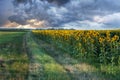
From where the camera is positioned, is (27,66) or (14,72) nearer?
(14,72)

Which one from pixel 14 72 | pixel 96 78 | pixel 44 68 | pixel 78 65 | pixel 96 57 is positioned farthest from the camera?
pixel 96 57

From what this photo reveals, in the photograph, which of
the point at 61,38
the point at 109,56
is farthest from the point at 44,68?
the point at 61,38

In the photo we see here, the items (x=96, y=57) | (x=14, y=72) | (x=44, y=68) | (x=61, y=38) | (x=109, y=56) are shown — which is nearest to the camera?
(x=14, y=72)

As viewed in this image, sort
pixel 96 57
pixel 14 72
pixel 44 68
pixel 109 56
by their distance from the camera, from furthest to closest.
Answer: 1. pixel 96 57
2. pixel 109 56
3. pixel 44 68
4. pixel 14 72

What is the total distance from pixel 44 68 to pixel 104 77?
3389 millimetres

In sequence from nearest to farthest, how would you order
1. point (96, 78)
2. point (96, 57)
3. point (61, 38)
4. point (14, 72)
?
point (96, 78)
point (14, 72)
point (96, 57)
point (61, 38)

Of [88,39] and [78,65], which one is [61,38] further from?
[78,65]

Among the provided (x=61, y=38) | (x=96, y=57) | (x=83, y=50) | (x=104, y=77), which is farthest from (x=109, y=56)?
(x=61, y=38)

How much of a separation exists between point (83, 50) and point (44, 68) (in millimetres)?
7165

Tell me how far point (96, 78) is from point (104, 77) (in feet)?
2.33

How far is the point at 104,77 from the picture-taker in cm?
1495

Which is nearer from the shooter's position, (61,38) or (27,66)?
(27,66)

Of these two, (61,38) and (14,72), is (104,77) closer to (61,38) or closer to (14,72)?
(14,72)

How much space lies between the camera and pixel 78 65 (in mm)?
18625
